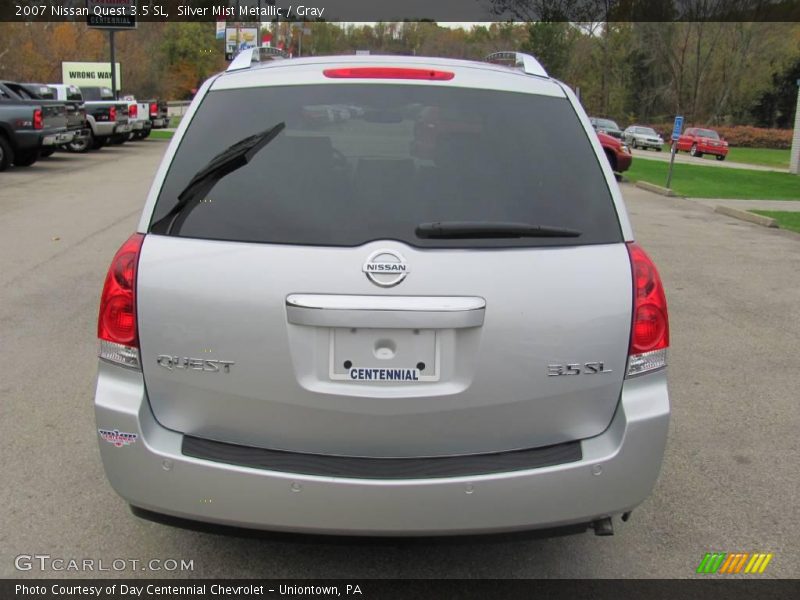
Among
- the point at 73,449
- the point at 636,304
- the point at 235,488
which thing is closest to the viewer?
the point at 235,488

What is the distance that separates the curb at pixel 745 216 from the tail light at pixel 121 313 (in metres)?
13.4

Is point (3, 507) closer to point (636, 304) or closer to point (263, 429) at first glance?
point (263, 429)

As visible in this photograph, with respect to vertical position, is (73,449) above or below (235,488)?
below

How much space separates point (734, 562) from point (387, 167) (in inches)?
83.7

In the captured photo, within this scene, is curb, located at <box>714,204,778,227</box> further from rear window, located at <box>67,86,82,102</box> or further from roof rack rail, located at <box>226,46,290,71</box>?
rear window, located at <box>67,86,82,102</box>

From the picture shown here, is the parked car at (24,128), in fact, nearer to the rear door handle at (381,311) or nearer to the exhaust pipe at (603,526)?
the rear door handle at (381,311)

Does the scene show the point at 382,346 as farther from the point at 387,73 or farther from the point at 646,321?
the point at 387,73

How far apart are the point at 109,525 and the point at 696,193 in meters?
18.9

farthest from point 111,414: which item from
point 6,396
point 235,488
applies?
point 6,396

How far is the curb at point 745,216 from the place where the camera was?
14.0 m

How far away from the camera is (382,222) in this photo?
261 cm

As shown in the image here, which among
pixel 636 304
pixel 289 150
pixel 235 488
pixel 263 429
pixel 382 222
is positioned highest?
pixel 289 150

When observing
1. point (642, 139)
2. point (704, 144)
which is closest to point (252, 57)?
point (704, 144)

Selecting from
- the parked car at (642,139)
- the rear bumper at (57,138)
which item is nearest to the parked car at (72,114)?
the rear bumper at (57,138)
